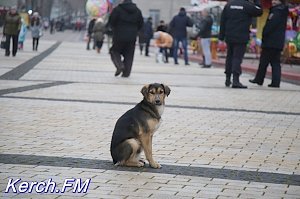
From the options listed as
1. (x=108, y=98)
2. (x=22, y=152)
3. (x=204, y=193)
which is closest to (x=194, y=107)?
(x=108, y=98)

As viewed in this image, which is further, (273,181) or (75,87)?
(75,87)

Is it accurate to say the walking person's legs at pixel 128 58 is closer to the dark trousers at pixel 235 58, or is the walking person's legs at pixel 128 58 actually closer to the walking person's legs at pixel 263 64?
the dark trousers at pixel 235 58

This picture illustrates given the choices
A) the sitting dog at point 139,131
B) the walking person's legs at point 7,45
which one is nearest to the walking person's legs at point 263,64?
the sitting dog at point 139,131

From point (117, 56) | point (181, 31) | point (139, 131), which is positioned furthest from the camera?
point (181, 31)

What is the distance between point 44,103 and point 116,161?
491cm

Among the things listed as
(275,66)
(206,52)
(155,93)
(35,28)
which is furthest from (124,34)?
(35,28)

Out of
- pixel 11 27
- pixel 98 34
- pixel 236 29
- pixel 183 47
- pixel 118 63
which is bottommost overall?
pixel 98 34

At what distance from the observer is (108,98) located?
1264 centimetres

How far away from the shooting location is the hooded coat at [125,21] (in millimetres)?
17688

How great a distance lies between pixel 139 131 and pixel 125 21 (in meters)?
11.4

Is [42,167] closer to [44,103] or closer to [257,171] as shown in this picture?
[257,171]

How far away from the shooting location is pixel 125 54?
1784cm

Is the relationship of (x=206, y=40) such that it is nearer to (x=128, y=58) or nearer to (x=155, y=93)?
(x=128, y=58)

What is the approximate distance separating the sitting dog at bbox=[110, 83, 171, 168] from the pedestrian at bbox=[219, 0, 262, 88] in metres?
8.64
